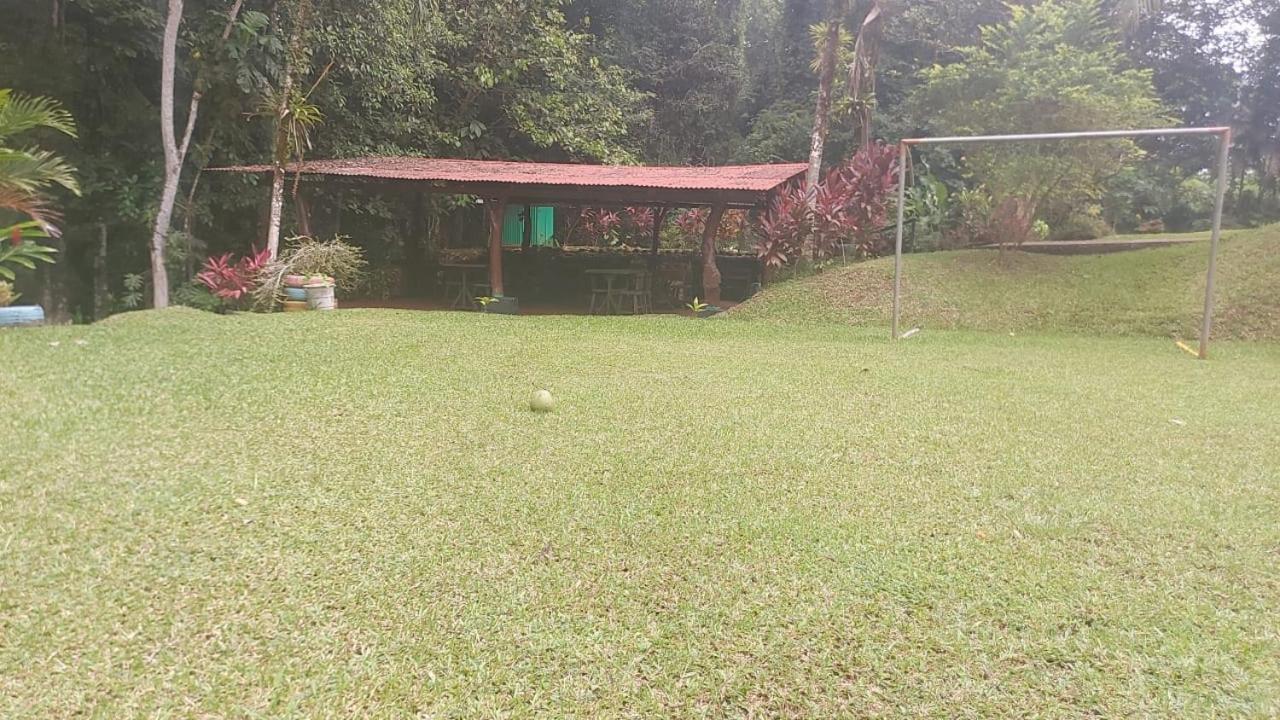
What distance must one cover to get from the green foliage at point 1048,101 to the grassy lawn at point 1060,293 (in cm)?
127

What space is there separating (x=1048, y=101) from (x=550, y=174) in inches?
303

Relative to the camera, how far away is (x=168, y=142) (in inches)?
409

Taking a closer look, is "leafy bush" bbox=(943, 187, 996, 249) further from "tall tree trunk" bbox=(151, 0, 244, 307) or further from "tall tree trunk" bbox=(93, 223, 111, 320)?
"tall tree trunk" bbox=(93, 223, 111, 320)

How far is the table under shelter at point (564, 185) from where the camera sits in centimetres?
1093

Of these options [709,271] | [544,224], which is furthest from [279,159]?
[544,224]

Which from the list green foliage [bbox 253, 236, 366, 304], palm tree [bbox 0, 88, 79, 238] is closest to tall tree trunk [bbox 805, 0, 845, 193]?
green foliage [bbox 253, 236, 366, 304]

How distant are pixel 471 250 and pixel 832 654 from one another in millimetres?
14734

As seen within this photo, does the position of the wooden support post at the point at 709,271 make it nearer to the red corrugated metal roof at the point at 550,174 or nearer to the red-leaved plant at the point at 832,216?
the red corrugated metal roof at the point at 550,174

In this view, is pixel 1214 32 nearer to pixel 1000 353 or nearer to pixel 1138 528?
pixel 1000 353

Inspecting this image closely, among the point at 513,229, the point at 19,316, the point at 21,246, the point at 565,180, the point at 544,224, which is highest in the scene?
the point at 565,180

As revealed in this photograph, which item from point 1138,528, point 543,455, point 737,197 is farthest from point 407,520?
point 737,197

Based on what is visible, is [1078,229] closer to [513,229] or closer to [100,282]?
[513,229]

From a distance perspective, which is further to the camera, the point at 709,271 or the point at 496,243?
the point at 709,271

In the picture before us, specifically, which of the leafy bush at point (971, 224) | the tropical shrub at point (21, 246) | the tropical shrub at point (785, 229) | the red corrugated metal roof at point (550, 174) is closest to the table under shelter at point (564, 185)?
the red corrugated metal roof at point (550, 174)
